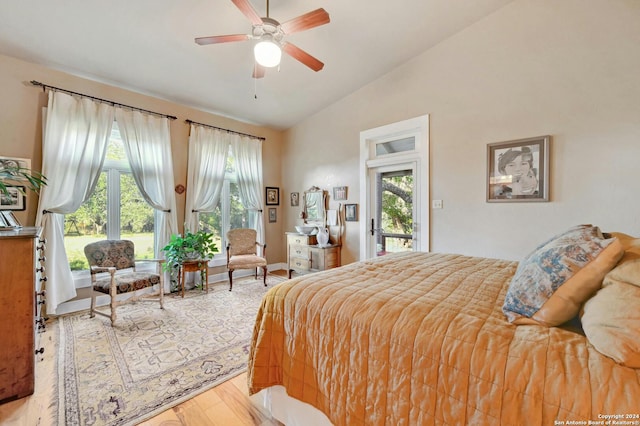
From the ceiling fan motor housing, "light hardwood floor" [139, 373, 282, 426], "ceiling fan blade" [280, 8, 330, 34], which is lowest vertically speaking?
"light hardwood floor" [139, 373, 282, 426]

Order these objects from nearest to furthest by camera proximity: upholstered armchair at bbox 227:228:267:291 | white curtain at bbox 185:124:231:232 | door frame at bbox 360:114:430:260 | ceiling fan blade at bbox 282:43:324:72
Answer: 1. ceiling fan blade at bbox 282:43:324:72
2. door frame at bbox 360:114:430:260
3. upholstered armchair at bbox 227:228:267:291
4. white curtain at bbox 185:124:231:232

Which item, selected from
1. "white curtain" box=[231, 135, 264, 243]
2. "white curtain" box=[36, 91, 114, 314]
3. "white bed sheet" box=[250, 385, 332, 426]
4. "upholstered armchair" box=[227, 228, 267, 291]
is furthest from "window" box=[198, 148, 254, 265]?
"white bed sheet" box=[250, 385, 332, 426]

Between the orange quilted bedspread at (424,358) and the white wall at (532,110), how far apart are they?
167cm

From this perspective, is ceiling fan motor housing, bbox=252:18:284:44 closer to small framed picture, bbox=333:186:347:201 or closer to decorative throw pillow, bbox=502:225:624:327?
decorative throw pillow, bbox=502:225:624:327

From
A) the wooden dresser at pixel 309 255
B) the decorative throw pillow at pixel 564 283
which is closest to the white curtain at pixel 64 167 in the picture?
the wooden dresser at pixel 309 255

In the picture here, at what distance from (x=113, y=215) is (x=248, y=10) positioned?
10.6 ft

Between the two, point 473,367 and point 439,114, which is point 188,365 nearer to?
point 473,367

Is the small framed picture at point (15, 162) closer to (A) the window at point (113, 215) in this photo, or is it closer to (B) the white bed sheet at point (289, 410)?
(A) the window at point (113, 215)

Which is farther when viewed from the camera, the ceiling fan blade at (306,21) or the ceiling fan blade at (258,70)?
the ceiling fan blade at (258,70)

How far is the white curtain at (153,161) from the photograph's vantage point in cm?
362

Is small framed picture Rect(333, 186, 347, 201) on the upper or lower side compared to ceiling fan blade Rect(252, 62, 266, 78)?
lower

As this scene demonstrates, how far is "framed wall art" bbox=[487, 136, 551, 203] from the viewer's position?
2789 mm

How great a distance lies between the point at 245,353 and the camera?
2.35 meters

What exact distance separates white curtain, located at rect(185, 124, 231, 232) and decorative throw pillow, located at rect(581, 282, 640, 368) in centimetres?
444
